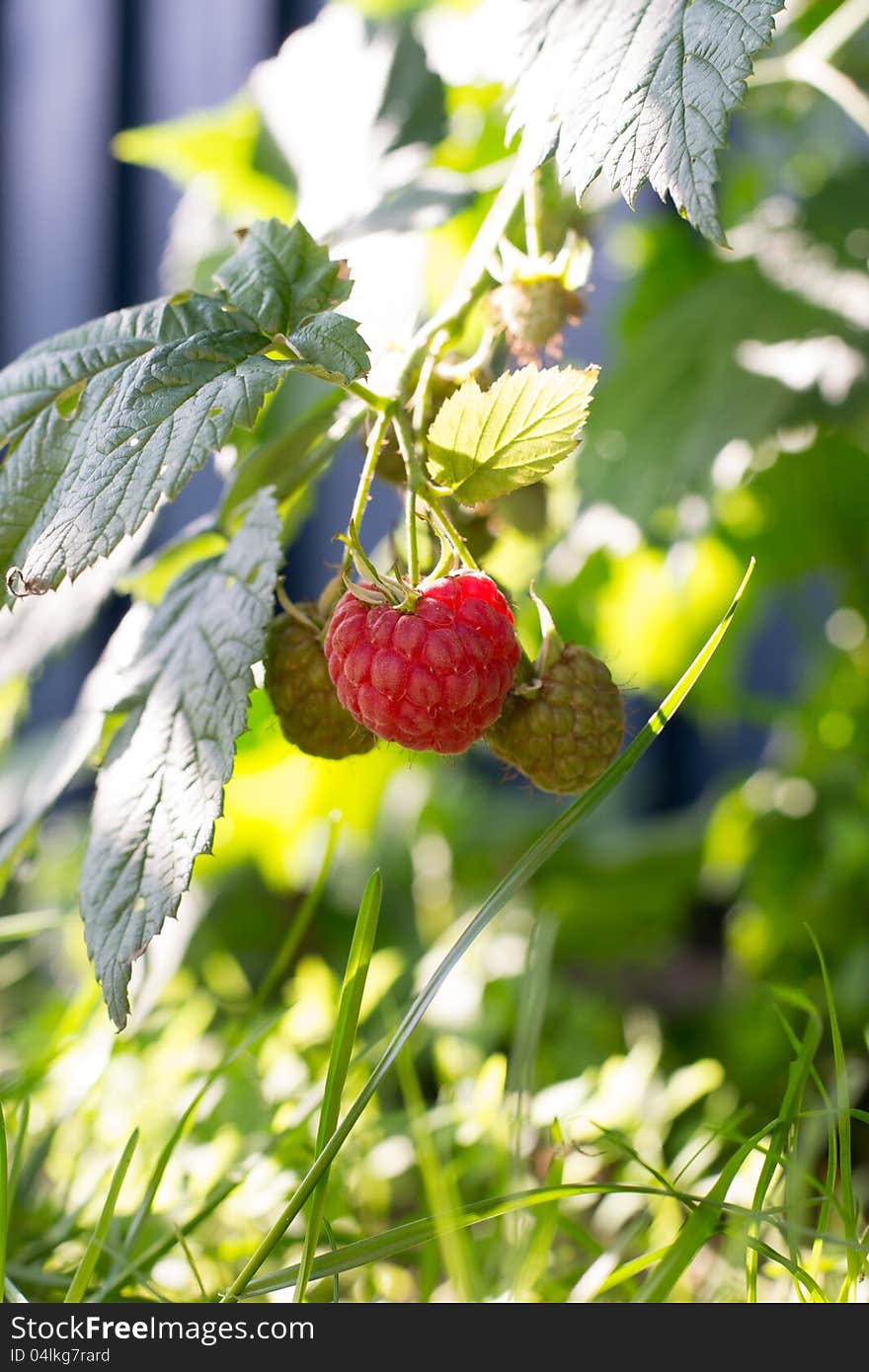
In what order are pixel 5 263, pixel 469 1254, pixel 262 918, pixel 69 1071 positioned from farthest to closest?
1. pixel 5 263
2. pixel 262 918
3. pixel 69 1071
4. pixel 469 1254

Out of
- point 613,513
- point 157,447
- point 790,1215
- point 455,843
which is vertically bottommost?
point 455,843

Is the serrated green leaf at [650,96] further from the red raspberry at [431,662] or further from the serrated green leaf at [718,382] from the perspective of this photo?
the serrated green leaf at [718,382]

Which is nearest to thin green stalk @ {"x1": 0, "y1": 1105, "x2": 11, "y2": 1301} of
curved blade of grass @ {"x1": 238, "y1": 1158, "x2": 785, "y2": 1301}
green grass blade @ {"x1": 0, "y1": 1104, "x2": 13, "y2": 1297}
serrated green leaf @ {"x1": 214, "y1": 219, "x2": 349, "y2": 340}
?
green grass blade @ {"x1": 0, "y1": 1104, "x2": 13, "y2": 1297}

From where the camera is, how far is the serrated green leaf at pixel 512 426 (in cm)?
40

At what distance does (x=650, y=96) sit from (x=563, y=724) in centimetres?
21

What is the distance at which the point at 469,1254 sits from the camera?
0.62 metres

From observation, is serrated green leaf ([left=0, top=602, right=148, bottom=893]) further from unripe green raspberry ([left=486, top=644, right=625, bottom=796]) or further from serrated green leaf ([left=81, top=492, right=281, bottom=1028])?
unripe green raspberry ([left=486, top=644, right=625, bottom=796])


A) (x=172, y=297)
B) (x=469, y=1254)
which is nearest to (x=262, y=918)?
(x=469, y=1254)

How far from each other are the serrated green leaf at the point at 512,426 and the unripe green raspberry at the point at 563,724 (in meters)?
0.08

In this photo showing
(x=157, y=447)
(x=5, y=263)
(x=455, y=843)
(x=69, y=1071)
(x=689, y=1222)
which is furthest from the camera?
(x=5, y=263)

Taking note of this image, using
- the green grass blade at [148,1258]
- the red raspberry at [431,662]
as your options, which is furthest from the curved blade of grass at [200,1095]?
the red raspberry at [431,662]
